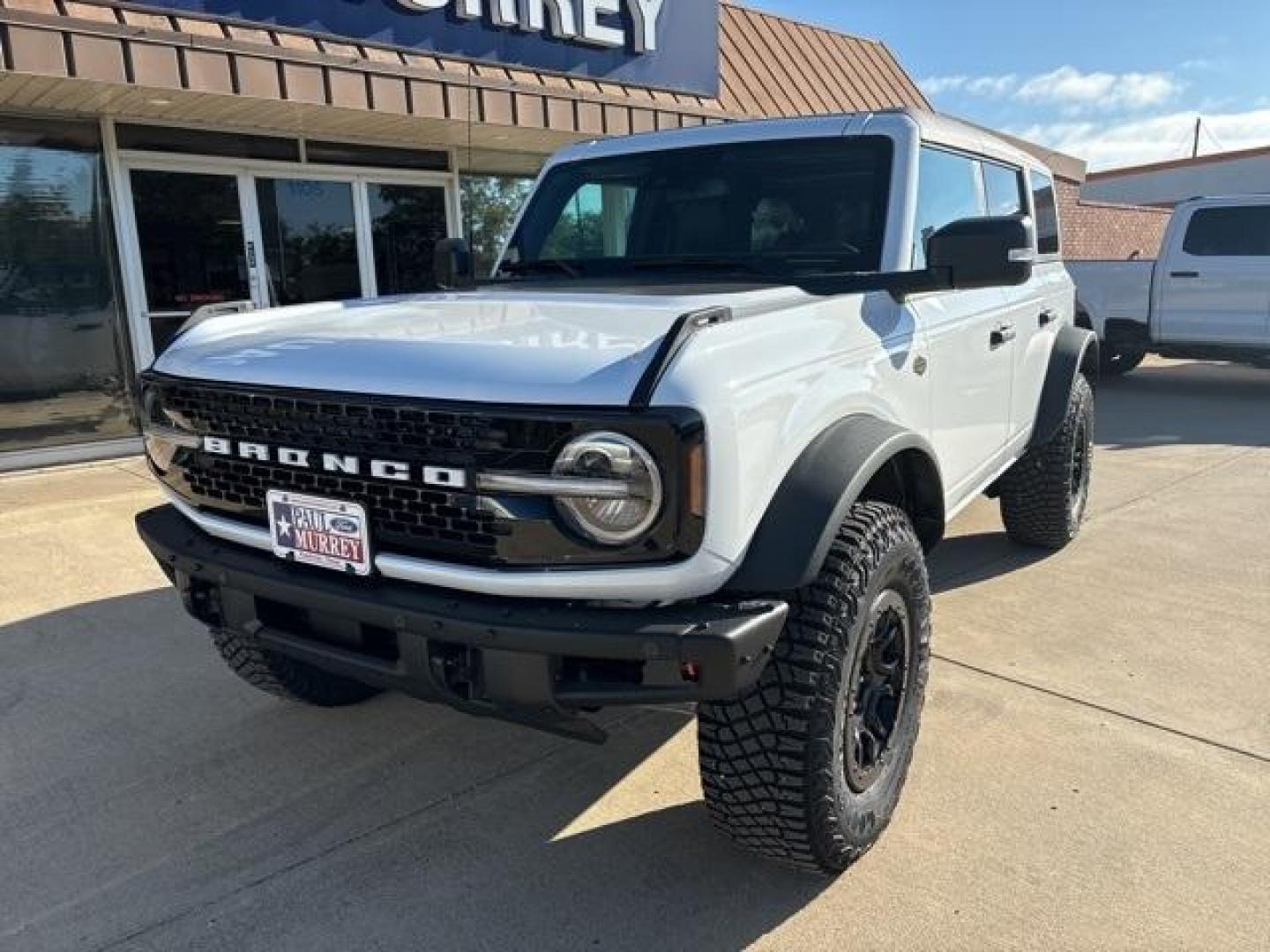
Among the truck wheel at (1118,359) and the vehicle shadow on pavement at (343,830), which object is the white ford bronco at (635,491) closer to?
the vehicle shadow on pavement at (343,830)

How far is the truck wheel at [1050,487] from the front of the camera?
15.4ft

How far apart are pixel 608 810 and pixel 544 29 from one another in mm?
6970

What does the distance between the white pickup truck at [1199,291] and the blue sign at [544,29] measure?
5.23m

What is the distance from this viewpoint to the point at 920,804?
2.76 meters

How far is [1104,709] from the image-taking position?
10.8 ft

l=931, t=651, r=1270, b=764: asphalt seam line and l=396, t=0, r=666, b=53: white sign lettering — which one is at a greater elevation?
l=396, t=0, r=666, b=53: white sign lettering

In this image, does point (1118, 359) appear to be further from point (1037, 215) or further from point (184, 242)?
point (184, 242)

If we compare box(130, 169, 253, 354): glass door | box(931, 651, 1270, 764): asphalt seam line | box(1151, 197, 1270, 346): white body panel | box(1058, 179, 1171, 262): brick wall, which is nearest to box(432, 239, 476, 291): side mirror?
box(931, 651, 1270, 764): asphalt seam line

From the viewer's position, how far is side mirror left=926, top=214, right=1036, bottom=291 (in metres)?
2.67

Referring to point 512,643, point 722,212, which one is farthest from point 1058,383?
point 512,643

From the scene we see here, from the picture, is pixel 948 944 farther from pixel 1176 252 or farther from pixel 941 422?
pixel 1176 252

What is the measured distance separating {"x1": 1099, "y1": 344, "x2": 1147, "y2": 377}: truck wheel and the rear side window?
128cm

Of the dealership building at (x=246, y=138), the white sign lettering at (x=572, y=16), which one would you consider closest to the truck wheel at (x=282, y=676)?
the dealership building at (x=246, y=138)

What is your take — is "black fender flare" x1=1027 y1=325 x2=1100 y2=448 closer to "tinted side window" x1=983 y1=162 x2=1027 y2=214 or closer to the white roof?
"tinted side window" x1=983 y1=162 x2=1027 y2=214
